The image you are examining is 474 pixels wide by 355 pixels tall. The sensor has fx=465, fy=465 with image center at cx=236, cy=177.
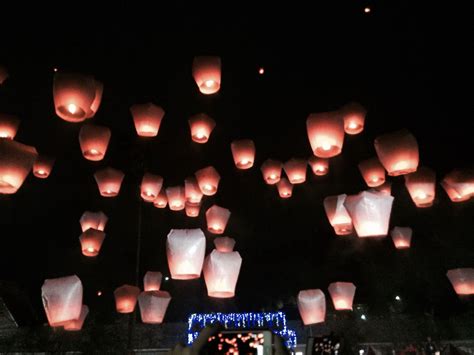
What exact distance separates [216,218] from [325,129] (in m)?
3.18

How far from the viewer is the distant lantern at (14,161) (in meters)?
4.62

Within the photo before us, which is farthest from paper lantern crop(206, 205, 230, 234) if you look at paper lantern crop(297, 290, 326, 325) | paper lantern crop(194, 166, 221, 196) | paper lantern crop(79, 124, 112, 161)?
paper lantern crop(79, 124, 112, 161)

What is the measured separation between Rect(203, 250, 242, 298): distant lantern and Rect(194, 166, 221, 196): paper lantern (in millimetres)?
2444

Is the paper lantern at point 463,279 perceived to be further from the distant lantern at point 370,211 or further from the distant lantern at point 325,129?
the distant lantern at point 325,129

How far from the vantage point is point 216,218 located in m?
8.47

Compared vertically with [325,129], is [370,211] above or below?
below

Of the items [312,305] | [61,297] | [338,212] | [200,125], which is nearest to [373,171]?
[338,212]

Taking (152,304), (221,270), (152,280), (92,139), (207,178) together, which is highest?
(207,178)

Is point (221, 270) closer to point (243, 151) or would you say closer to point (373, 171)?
point (243, 151)

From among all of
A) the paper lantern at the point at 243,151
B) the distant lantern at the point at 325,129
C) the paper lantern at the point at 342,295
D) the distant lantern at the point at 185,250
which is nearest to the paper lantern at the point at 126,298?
the paper lantern at the point at 243,151

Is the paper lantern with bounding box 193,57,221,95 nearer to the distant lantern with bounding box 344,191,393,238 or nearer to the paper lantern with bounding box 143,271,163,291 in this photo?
the distant lantern with bounding box 344,191,393,238

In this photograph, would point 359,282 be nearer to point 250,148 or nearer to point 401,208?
point 401,208

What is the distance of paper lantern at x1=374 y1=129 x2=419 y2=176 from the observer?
20.2 feet

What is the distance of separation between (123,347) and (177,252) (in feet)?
27.9
